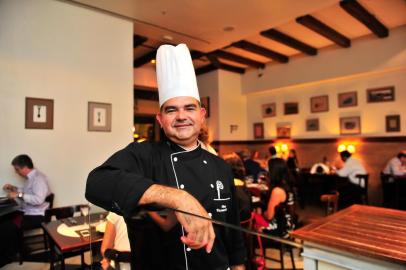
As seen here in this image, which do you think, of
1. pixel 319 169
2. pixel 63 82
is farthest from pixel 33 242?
pixel 319 169

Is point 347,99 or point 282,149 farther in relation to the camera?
point 282,149

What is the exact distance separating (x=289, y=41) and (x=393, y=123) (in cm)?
298

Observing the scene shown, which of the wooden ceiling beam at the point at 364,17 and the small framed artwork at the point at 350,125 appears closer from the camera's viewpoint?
the wooden ceiling beam at the point at 364,17

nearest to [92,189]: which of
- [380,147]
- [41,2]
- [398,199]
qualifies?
[41,2]

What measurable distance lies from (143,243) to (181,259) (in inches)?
4.2

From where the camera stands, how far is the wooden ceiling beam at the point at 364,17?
15.3ft

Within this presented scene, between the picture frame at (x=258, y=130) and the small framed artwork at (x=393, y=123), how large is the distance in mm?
3216

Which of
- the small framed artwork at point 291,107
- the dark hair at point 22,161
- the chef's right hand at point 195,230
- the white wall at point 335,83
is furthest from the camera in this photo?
the small framed artwork at point 291,107

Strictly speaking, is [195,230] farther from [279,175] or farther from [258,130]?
[258,130]

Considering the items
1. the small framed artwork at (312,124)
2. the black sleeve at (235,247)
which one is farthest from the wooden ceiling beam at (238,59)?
the black sleeve at (235,247)

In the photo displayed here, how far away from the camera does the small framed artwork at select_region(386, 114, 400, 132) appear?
616cm

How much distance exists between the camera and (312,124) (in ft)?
24.5

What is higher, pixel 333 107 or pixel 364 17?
pixel 364 17

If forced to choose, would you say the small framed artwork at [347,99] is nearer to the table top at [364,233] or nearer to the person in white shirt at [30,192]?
the table top at [364,233]
